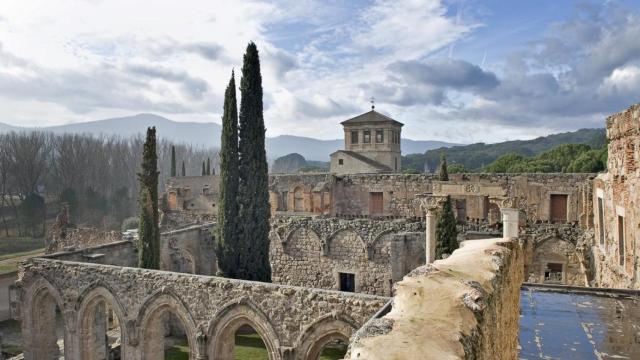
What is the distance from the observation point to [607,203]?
11117 mm

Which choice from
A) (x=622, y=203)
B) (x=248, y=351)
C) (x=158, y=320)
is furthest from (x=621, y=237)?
(x=248, y=351)

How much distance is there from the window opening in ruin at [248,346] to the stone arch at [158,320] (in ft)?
10.2

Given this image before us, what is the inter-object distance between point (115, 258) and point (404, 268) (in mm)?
10629

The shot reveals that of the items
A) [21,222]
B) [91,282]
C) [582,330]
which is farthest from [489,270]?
[21,222]

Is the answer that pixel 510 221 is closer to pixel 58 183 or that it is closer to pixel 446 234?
pixel 446 234

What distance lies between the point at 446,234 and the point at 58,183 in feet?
160

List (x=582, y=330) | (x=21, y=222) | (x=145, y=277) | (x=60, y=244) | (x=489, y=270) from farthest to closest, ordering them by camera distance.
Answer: (x=21, y=222) < (x=60, y=244) < (x=145, y=277) < (x=582, y=330) < (x=489, y=270)

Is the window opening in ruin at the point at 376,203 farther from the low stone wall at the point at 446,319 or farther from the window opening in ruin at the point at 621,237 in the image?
the low stone wall at the point at 446,319

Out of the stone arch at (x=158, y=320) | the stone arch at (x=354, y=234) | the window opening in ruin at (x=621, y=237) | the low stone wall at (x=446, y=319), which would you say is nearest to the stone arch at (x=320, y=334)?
the stone arch at (x=158, y=320)

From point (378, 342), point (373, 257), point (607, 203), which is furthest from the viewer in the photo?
point (373, 257)

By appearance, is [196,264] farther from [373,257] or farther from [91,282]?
[373,257]

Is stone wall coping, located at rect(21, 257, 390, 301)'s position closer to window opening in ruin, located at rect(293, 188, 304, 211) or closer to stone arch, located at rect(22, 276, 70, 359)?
stone arch, located at rect(22, 276, 70, 359)

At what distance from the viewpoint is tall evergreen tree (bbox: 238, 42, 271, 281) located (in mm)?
16203

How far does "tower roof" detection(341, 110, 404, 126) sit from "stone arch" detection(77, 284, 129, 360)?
92.6 feet
